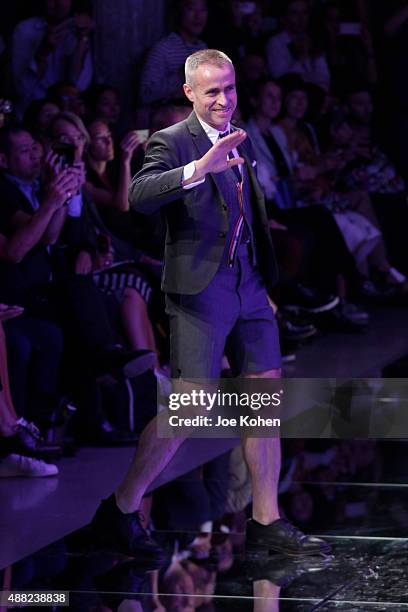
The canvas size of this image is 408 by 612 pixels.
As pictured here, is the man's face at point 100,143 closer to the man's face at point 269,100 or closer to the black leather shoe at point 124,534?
the man's face at point 269,100

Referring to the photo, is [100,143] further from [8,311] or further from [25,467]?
[25,467]

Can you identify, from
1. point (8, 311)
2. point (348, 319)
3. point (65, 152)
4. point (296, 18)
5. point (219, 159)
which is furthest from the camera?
point (296, 18)

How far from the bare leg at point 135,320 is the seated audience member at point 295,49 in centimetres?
394

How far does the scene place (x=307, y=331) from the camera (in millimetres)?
7668

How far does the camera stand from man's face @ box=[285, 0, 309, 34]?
32.0 feet

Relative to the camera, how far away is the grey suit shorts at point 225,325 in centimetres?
388

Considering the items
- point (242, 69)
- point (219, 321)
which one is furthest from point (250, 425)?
point (242, 69)

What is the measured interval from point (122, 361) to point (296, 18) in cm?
490

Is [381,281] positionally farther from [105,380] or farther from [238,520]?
[238,520]

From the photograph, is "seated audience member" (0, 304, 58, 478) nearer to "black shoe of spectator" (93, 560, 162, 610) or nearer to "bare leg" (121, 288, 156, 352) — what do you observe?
"bare leg" (121, 288, 156, 352)

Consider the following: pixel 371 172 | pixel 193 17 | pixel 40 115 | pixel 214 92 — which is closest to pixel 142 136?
pixel 40 115

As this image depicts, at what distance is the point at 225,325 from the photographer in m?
3.91

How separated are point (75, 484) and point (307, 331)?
9.76 feet

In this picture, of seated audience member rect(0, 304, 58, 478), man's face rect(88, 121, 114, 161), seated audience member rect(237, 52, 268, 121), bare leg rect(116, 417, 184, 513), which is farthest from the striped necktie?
seated audience member rect(237, 52, 268, 121)
